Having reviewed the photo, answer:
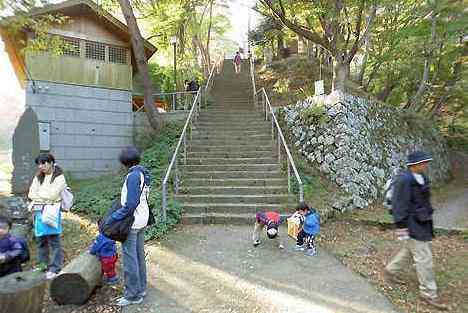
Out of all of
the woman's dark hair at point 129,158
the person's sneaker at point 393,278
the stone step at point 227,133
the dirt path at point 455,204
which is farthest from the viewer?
the stone step at point 227,133

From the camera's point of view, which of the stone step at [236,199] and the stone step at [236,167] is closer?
the stone step at [236,199]

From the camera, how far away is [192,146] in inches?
424

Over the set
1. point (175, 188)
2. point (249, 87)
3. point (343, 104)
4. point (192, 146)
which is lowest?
point (175, 188)

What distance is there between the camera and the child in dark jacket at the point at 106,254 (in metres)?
4.49

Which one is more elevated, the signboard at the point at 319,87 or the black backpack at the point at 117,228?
the signboard at the point at 319,87

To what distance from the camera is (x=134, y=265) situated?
13.2ft

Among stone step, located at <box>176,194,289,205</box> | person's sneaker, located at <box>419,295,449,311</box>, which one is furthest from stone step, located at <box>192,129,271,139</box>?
person's sneaker, located at <box>419,295,449,311</box>

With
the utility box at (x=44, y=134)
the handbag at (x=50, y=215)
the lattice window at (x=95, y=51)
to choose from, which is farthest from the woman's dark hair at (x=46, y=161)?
the lattice window at (x=95, y=51)

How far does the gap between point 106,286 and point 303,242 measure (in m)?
3.23

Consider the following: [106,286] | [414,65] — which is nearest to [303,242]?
[106,286]

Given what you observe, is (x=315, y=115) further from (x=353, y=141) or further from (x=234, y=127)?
(x=234, y=127)

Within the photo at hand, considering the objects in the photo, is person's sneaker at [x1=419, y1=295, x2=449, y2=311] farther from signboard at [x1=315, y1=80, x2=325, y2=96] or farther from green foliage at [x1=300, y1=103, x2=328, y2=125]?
signboard at [x1=315, y1=80, x2=325, y2=96]

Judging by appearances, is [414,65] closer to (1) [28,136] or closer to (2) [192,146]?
(2) [192,146]

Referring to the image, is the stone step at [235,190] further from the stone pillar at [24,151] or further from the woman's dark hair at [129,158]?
the woman's dark hair at [129,158]
